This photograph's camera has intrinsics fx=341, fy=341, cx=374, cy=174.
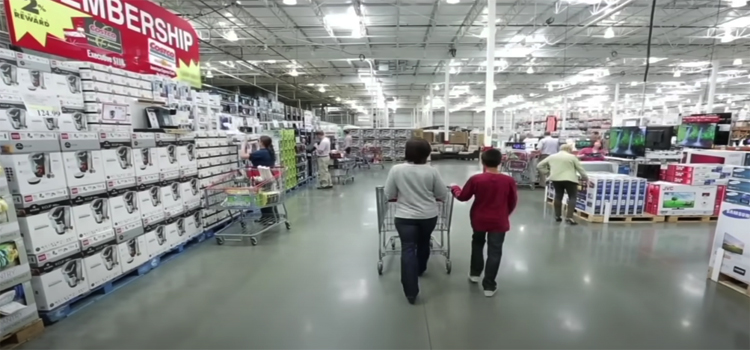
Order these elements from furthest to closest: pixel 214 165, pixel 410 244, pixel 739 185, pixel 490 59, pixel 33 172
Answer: pixel 490 59, pixel 214 165, pixel 739 185, pixel 410 244, pixel 33 172

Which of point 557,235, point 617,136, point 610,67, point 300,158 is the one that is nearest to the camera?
point 557,235

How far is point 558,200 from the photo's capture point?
6.11 metres

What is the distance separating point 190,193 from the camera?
15.4ft

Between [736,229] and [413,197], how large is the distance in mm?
3390

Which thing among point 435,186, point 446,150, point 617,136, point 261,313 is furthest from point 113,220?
point 446,150

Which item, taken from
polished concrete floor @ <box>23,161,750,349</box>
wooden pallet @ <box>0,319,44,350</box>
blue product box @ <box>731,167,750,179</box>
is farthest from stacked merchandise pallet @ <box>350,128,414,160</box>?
wooden pallet @ <box>0,319,44,350</box>

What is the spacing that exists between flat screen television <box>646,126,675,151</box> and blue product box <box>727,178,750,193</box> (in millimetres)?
4511

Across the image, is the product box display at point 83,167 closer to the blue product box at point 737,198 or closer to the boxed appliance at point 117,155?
the boxed appliance at point 117,155

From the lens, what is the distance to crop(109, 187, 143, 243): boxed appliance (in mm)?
3467

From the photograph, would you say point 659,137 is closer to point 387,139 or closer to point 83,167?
point 83,167

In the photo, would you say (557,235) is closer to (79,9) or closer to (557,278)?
(557,278)

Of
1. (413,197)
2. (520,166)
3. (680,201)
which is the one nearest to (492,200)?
(413,197)

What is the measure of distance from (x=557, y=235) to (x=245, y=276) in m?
4.53

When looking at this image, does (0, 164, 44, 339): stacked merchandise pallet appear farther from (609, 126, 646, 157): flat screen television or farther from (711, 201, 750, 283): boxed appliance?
(609, 126, 646, 157): flat screen television
